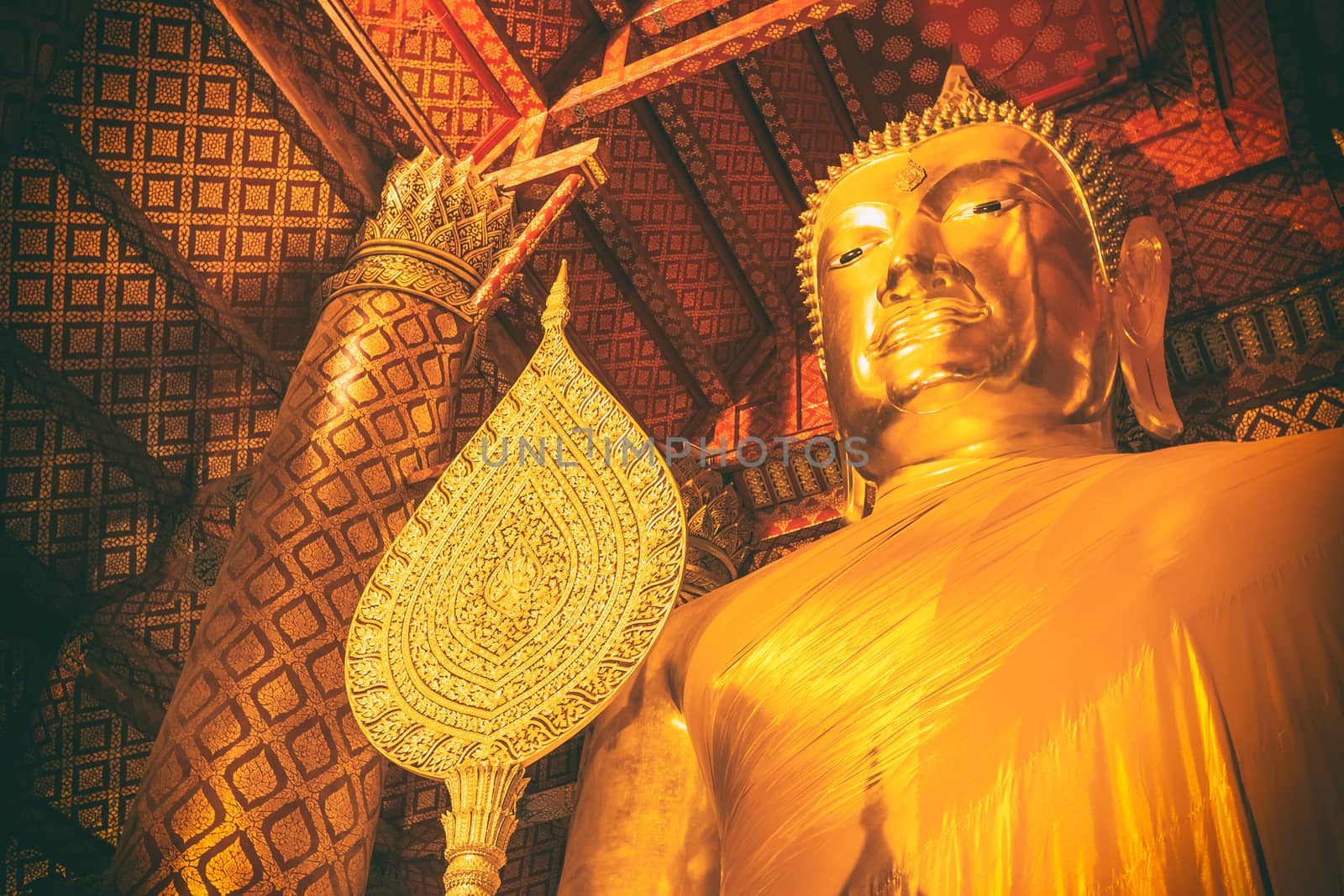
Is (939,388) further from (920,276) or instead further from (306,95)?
(306,95)

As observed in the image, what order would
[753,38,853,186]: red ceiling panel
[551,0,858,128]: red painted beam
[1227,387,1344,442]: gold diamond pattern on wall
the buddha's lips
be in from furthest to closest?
[753,38,853,186]: red ceiling panel
[1227,387,1344,442]: gold diamond pattern on wall
[551,0,858,128]: red painted beam
the buddha's lips

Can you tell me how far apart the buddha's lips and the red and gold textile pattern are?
1.00 metres

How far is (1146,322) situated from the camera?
2793 millimetres

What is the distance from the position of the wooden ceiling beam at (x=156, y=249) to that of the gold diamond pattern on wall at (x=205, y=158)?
20 mm

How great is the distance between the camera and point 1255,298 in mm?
3391

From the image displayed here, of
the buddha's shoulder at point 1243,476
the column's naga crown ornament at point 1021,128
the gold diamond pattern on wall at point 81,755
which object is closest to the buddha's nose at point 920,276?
the column's naga crown ornament at point 1021,128

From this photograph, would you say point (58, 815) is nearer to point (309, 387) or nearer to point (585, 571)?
point (309, 387)

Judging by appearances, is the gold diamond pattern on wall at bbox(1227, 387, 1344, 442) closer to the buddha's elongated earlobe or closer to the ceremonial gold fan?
the buddha's elongated earlobe

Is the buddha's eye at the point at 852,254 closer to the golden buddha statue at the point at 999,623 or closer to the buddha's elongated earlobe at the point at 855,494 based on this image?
the golden buddha statue at the point at 999,623

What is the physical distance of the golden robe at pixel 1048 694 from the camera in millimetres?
1647

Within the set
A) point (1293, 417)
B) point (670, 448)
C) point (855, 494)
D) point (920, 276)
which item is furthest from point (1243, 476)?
point (670, 448)

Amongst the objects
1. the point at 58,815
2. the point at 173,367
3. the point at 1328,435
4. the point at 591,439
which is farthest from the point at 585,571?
the point at 58,815

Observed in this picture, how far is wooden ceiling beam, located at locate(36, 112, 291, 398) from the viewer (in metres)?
3.06

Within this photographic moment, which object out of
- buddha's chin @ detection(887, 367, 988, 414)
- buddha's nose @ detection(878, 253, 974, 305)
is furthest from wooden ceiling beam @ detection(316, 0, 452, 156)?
buddha's chin @ detection(887, 367, 988, 414)
